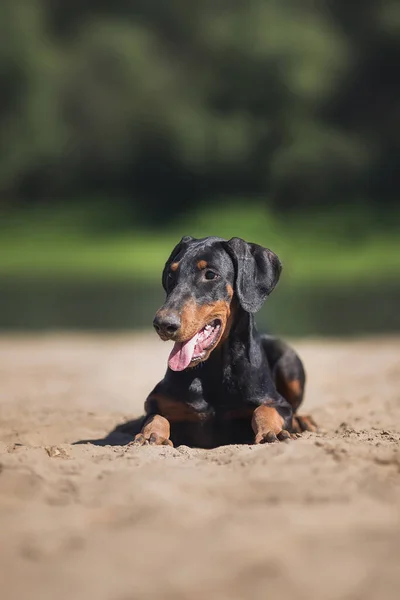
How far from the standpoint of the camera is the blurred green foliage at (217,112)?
3912 centimetres

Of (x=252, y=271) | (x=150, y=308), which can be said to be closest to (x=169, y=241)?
(x=150, y=308)

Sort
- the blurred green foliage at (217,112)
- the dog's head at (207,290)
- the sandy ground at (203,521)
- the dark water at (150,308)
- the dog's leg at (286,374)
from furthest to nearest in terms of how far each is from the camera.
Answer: the blurred green foliage at (217,112), the dark water at (150,308), the dog's leg at (286,374), the dog's head at (207,290), the sandy ground at (203,521)

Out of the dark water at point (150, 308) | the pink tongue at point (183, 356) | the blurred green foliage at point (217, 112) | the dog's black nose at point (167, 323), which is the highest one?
the blurred green foliage at point (217, 112)

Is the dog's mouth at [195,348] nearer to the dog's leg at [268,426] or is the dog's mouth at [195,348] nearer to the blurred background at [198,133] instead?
the dog's leg at [268,426]

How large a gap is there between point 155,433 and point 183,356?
0.46 m

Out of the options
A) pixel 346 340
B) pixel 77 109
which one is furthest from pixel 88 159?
pixel 346 340

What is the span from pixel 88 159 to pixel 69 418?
121 ft

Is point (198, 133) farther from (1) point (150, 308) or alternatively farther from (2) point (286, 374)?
(2) point (286, 374)

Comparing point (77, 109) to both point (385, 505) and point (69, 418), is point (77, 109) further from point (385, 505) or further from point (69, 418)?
point (385, 505)

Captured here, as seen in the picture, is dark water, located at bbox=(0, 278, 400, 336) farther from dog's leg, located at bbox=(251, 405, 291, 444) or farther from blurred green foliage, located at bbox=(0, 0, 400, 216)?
blurred green foliage, located at bbox=(0, 0, 400, 216)

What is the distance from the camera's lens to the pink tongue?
5207 millimetres

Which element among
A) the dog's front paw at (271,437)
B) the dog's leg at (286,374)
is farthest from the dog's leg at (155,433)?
the dog's leg at (286,374)

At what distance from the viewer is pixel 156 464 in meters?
4.39

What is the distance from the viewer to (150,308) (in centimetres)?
1869
